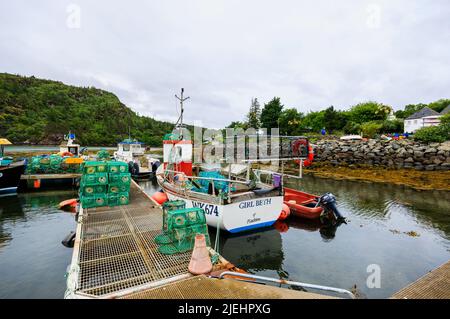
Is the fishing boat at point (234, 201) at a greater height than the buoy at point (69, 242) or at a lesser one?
greater

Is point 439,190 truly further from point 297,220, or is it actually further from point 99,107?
point 99,107

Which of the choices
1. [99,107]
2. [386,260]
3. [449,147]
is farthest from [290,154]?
[99,107]

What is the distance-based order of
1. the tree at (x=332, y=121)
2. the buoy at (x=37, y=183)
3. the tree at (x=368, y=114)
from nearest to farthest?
the buoy at (x=37, y=183)
the tree at (x=332, y=121)
the tree at (x=368, y=114)

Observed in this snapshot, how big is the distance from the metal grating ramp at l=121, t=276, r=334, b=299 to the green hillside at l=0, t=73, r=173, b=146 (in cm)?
8095

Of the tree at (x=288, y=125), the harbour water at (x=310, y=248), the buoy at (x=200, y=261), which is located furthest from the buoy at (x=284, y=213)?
the tree at (x=288, y=125)

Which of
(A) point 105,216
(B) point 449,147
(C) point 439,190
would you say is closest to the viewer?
(A) point 105,216

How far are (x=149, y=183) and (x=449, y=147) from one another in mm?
30993

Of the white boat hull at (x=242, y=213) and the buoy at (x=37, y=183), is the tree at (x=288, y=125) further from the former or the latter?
the buoy at (x=37, y=183)

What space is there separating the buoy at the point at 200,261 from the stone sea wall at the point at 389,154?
27646mm

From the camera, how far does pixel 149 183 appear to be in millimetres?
24391

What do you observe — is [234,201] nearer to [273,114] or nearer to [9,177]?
[9,177]

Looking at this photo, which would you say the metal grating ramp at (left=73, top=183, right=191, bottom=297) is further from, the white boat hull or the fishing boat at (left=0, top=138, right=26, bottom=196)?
the fishing boat at (left=0, top=138, right=26, bottom=196)

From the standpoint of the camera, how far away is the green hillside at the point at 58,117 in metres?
67.6

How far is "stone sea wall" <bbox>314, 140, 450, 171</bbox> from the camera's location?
77.4 ft
